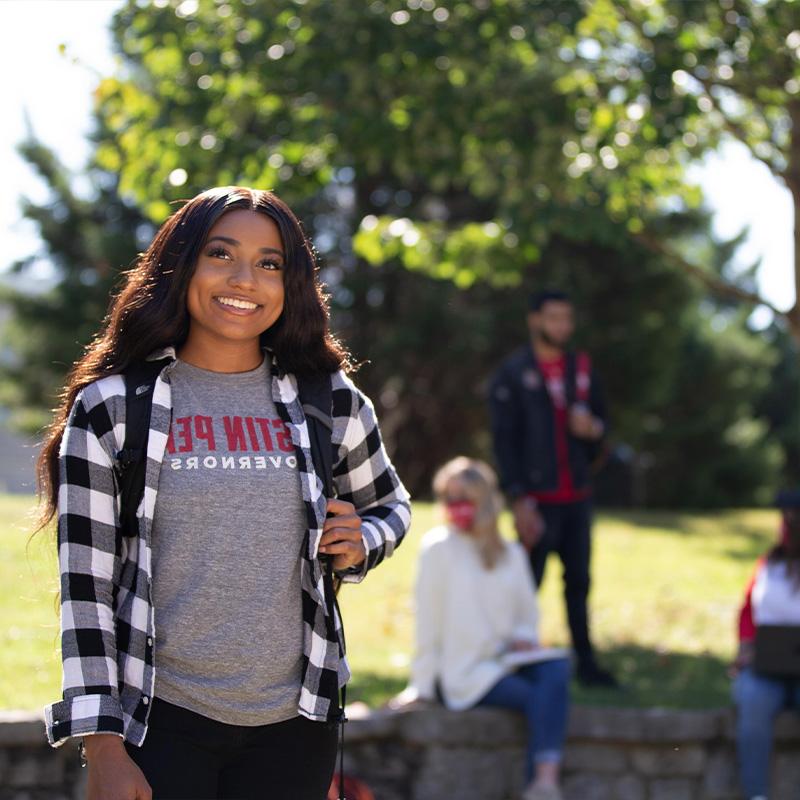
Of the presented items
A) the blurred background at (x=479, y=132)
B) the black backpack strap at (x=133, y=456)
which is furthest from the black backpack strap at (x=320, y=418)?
the blurred background at (x=479, y=132)

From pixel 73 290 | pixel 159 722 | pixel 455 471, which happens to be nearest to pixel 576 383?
pixel 455 471

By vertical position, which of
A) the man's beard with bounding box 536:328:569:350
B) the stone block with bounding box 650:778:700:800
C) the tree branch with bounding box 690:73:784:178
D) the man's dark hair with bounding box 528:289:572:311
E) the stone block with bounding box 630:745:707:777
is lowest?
the stone block with bounding box 650:778:700:800

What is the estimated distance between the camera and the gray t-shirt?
101 inches

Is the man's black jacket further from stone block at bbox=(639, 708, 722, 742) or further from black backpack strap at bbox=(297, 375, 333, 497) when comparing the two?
black backpack strap at bbox=(297, 375, 333, 497)

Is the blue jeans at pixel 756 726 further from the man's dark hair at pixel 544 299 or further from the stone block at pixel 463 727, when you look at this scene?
the man's dark hair at pixel 544 299

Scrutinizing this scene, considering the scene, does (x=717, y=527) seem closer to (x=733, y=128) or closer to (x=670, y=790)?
(x=733, y=128)

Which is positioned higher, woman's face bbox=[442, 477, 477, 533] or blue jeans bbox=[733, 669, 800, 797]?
woman's face bbox=[442, 477, 477, 533]

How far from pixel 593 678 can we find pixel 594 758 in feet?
3.47

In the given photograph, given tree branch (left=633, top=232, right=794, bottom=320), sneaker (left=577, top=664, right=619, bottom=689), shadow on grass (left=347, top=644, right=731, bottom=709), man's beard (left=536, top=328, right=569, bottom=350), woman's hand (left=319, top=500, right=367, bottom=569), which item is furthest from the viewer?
tree branch (left=633, top=232, right=794, bottom=320)

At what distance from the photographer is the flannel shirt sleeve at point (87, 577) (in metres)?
2.44

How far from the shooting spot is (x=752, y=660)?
609 centimetres

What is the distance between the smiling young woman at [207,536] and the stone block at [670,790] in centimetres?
385

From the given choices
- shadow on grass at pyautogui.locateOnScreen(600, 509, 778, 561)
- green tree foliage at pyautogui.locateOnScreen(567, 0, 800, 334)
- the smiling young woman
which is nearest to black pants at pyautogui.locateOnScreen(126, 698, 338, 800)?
the smiling young woman

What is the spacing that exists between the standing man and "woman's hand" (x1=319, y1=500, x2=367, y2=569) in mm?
4165
